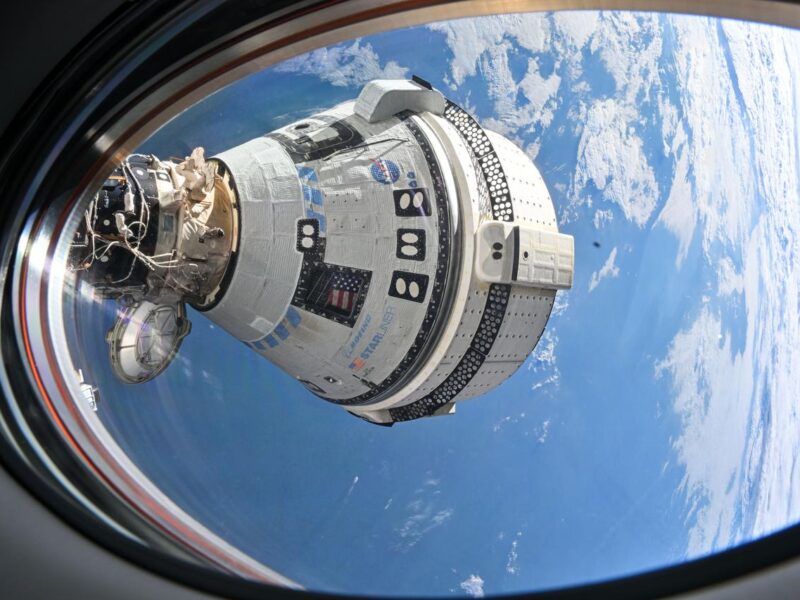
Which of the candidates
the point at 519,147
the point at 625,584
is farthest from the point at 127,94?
the point at 519,147

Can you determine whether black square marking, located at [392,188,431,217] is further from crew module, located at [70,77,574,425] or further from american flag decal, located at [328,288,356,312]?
american flag decal, located at [328,288,356,312]

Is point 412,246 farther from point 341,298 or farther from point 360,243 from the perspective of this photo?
point 341,298

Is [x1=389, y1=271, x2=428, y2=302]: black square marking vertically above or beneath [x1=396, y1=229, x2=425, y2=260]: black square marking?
beneath

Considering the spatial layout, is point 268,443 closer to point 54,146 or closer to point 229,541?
point 229,541

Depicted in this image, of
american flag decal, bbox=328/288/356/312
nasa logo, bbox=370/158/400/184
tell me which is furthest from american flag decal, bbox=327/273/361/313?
nasa logo, bbox=370/158/400/184

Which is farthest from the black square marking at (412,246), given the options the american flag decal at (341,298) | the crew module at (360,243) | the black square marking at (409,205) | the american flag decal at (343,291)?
the american flag decal at (341,298)

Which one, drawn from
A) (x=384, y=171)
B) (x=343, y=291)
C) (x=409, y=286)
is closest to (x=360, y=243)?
(x=343, y=291)
